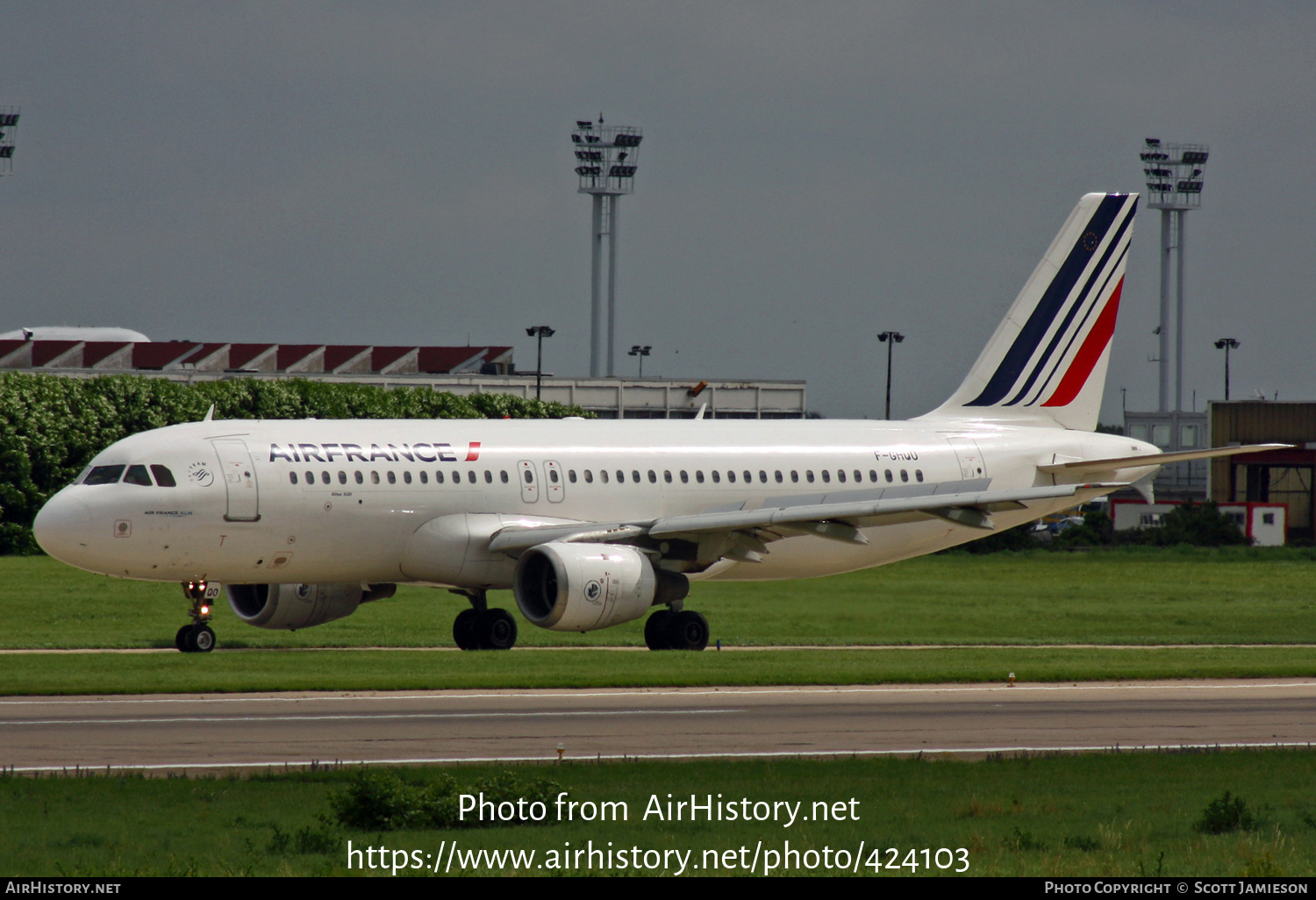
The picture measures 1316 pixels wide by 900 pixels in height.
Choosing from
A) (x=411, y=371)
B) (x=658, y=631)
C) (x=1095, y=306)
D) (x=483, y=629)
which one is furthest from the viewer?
(x=411, y=371)

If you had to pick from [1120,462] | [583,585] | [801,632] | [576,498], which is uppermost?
[1120,462]

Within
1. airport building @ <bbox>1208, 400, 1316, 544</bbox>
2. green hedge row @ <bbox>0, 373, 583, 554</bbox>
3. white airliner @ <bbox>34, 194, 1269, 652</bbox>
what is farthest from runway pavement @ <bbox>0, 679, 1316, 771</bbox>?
airport building @ <bbox>1208, 400, 1316, 544</bbox>

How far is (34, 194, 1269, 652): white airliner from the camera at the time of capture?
1346 inches

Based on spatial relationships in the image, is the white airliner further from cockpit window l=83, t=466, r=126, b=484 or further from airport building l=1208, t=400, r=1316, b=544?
airport building l=1208, t=400, r=1316, b=544

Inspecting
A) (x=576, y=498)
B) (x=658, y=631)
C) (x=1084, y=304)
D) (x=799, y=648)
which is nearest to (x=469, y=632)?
(x=576, y=498)

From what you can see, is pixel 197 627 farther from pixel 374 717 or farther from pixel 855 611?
pixel 855 611

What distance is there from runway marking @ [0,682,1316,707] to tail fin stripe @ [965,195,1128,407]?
1400 centimetres

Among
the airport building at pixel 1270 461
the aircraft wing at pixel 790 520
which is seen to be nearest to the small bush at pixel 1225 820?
the aircraft wing at pixel 790 520

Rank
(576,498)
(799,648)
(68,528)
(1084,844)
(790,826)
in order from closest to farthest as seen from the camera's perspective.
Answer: (1084,844)
(790,826)
(68,528)
(576,498)
(799,648)

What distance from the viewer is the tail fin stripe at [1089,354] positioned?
45.7 meters

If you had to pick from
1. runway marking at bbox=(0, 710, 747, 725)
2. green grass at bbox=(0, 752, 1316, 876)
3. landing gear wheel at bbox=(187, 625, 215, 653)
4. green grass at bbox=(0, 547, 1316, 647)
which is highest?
green grass at bbox=(0, 752, 1316, 876)

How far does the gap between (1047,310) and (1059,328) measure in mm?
570

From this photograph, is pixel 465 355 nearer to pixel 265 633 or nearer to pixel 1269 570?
pixel 1269 570

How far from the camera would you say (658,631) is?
3838 centimetres
